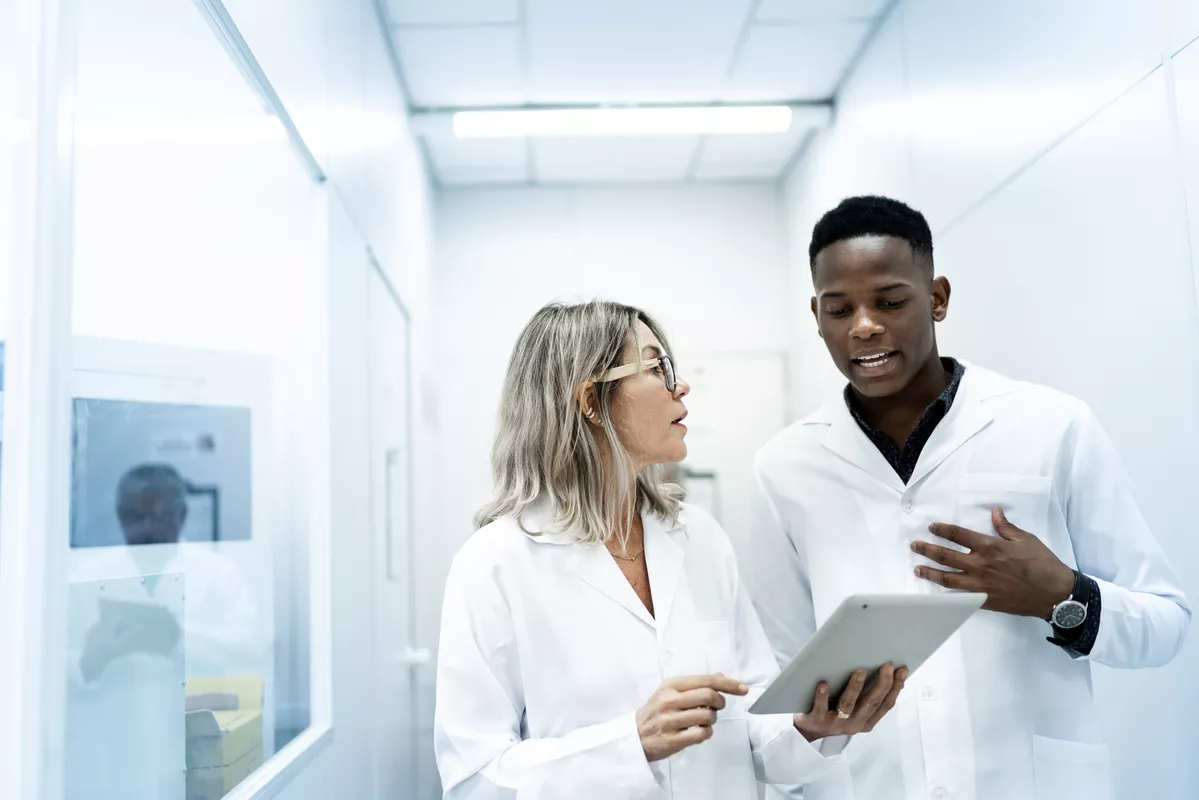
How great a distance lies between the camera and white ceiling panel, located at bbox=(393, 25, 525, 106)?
3377 millimetres

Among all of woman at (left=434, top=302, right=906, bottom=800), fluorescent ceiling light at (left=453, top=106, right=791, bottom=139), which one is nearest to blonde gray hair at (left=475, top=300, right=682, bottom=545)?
woman at (left=434, top=302, right=906, bottom=800)

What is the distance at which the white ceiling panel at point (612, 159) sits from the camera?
4.39 metres

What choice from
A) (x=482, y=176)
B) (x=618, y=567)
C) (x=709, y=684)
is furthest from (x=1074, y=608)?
(x=482, y=176)

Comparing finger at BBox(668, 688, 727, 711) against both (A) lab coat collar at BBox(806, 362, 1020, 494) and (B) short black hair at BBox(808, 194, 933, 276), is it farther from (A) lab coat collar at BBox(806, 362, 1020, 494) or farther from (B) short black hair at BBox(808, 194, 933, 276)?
(B) short black hair at BBox(808, 194, 933, 276)

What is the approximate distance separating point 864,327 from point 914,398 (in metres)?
0.20

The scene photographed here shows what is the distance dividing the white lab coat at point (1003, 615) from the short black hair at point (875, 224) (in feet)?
0.89

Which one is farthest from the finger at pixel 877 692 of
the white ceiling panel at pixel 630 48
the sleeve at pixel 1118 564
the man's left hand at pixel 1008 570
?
the white ceiling panel at pixel 630 48

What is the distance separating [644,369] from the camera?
5.12 feet

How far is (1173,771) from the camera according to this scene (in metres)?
1.73

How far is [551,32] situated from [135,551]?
264 centimetres

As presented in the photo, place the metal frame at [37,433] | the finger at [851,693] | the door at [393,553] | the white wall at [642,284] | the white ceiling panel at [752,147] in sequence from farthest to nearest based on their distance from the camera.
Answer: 1. the white wall at [642,284]
2. the white ceiling panel at [752,147]
3. the door at [393,553]
4. the finger at [851,693]
5. the metal frame at [37,433]

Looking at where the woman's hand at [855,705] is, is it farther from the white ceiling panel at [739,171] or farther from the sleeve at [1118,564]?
the white ceiling panel at [739,171]

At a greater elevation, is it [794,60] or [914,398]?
[794,60]

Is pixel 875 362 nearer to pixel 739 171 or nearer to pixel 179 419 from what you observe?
pixel 179 419
